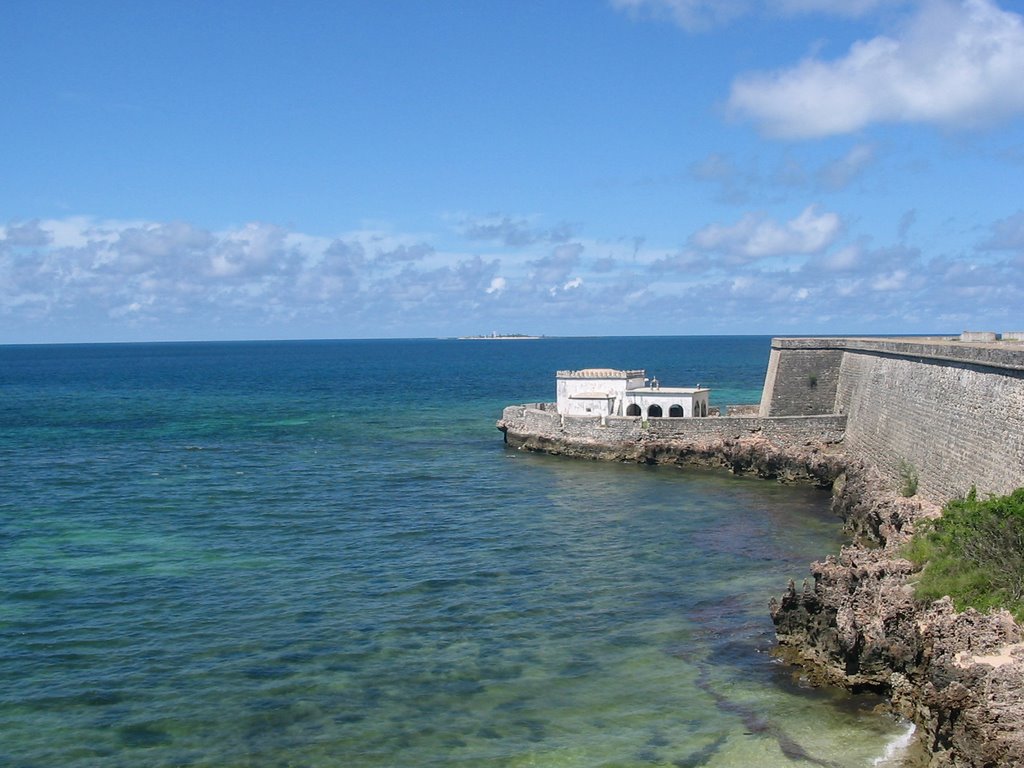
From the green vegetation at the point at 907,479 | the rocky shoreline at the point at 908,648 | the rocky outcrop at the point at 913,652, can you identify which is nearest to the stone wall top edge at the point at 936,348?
the green vegetation at the point at 907,479

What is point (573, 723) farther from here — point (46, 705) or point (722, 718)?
point (46, 705)

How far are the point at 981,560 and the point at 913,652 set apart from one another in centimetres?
220

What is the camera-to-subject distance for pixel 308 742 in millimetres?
15883

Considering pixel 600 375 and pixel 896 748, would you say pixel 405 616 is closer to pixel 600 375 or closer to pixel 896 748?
pixel 896 748

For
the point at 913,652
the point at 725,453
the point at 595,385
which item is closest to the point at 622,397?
the point at 595,385

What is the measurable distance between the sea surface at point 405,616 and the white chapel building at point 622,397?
4.23 m

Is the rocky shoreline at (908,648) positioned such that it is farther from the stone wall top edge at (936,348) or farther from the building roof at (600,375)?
the building roof at (600,375)

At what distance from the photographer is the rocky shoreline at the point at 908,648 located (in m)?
13.2

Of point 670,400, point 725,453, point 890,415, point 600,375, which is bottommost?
point 725,453

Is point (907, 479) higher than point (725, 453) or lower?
higher

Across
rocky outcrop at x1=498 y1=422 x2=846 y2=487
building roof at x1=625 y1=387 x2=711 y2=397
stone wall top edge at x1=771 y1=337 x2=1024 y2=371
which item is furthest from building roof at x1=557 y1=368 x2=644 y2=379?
stone wall top edge at x1=771 y1=337 x2=1024 y2=371

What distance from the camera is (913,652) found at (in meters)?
16.9

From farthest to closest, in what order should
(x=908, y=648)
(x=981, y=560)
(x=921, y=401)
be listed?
(x=921, y=401), (x=981, y=560), (x=908, y=648)

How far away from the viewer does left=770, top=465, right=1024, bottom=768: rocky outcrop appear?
517 inches
